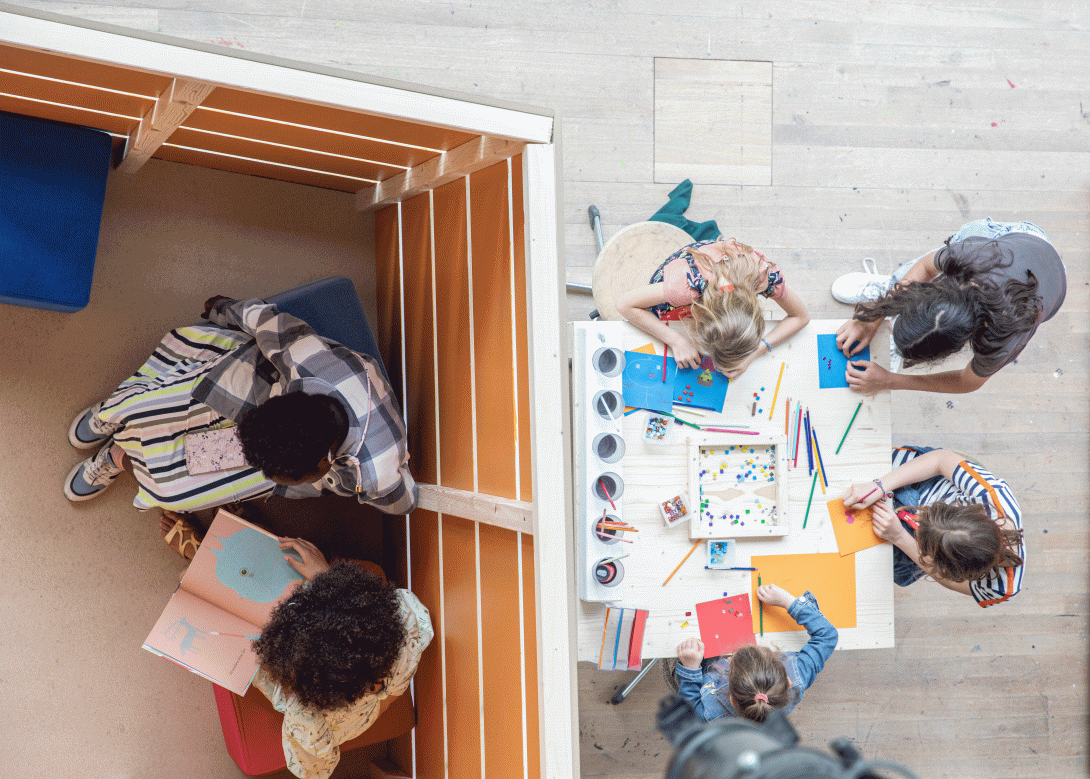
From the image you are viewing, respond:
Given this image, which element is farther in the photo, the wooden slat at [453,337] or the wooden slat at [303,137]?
the wooden slat at [453,337]

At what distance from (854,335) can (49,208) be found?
2.29 meters

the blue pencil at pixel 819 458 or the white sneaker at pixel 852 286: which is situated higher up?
the white sneaker at pixel 852 286

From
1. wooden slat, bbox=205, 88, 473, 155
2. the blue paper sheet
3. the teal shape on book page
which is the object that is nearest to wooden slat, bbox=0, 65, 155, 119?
wooden slat, bbox=205, 88, 473, 155

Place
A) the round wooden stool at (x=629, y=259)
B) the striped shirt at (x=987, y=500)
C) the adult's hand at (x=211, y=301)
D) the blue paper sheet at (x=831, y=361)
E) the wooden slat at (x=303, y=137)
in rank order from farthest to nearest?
the adult's hand at (x=211, y=301), the round wooden stool at (x=629, y=259), the blue paper sheet at (x=831, y=361), the striped shirt at (x=987, y=500), the wooden slat at (x=303, y=137)

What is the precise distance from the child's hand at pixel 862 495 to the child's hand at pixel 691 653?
602 mm

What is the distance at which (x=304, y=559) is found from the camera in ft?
7.23

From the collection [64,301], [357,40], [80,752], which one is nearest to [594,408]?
[64,301]

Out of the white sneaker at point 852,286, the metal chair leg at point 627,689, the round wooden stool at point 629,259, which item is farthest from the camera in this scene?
the white sneaker at point 852,286

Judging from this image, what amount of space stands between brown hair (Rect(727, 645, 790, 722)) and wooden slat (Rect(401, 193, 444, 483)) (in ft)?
3.32

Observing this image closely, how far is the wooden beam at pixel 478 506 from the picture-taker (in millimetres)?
1691

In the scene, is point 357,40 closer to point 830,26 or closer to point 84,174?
point 84,174

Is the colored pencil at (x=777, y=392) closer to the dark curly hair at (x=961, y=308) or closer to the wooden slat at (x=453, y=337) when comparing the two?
the dark curly hair at (x=961, y=308)

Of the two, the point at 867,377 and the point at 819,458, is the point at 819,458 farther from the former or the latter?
the point at 867,377

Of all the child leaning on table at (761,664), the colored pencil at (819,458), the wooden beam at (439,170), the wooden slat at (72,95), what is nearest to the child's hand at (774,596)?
the child leaning on table at (761,664)
